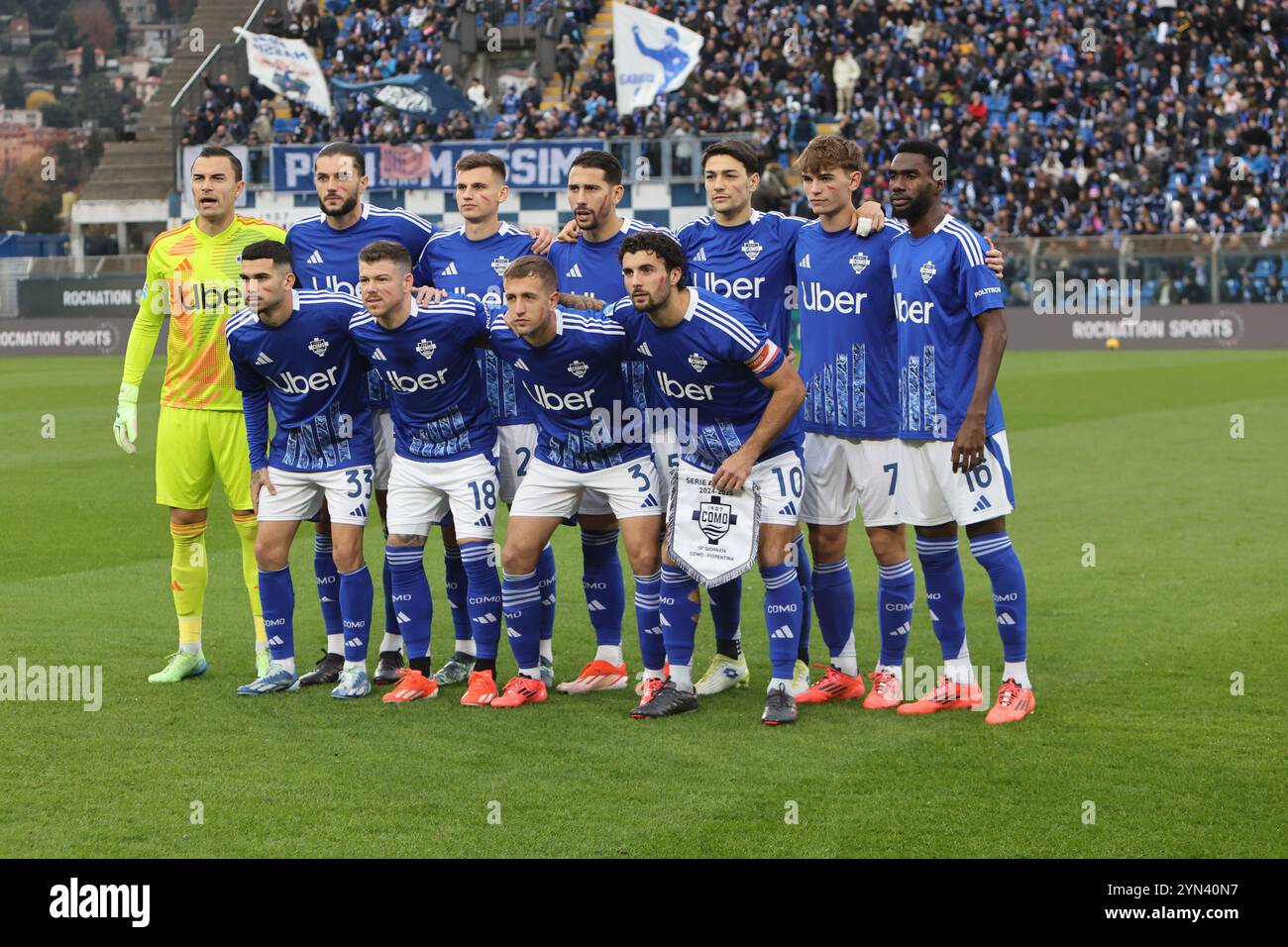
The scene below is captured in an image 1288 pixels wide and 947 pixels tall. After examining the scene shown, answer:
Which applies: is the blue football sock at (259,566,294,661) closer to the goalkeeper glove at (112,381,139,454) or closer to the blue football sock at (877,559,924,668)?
the goalkeeper glove at (112,381,139,454)

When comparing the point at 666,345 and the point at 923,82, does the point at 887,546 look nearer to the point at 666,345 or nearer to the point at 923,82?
the point at 666,345

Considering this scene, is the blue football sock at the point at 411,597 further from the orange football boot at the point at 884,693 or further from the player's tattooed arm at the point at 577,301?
the orange football boot at the point at 884,693

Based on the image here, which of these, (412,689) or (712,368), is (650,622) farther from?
(712,368)

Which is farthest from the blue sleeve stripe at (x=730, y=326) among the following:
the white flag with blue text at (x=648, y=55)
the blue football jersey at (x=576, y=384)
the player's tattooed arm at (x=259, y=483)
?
the white flag with blue text at (x=648, y=55)

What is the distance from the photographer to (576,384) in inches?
257

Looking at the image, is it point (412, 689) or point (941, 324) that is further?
point (412, 689)

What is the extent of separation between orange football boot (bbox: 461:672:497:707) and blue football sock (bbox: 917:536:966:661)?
1.79 metres

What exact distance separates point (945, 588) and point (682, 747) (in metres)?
1.34

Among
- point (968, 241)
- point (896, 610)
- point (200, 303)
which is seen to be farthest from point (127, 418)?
point (968, 241)

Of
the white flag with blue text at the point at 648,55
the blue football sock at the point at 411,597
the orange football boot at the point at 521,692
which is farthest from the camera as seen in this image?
the white flag with blue text at the point at 648,55

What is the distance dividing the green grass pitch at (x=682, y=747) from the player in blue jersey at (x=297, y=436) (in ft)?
1.14

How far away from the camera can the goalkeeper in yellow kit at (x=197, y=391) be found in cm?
718

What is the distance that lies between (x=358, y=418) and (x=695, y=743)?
2.09 meters

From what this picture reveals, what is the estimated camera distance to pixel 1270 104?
3041 centimetres
